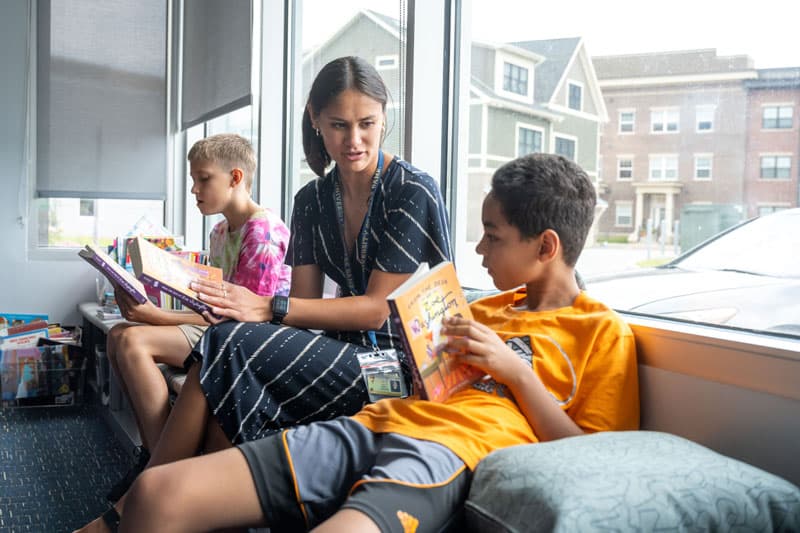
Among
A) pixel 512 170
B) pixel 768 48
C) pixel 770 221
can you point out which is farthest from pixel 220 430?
pixel 768 48

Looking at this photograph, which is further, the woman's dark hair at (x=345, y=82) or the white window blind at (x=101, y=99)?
the white window blind at (x=101, y=99)

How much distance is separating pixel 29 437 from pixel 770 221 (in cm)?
283

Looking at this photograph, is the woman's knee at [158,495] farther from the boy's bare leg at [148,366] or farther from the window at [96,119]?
the window at [96,119]

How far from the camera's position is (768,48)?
152 cm

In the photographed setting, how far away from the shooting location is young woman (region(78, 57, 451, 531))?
5.32 ft

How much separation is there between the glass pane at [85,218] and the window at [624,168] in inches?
129

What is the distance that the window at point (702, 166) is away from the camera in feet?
5.34

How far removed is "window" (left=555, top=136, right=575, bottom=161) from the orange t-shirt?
2.05 ft

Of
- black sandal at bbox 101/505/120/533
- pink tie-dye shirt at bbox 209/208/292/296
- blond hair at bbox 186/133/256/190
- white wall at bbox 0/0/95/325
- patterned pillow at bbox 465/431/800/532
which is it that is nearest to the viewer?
patterned pillow at bbox 465/431/800/532

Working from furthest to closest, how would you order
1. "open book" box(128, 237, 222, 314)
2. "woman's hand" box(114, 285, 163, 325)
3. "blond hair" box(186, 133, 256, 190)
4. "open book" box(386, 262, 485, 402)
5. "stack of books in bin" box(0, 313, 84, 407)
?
"stack of books in bin" box(0, 313, 84, 407) → "blond hair" box(186, 133, 256, 190) → "woman's hand" box(114, 285, 163, 325) → "open book" box(128, 237, 222, 314) → "open book" box(386, 262, 485, 402)

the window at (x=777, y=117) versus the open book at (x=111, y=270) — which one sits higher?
the window at (x=777, y=117)

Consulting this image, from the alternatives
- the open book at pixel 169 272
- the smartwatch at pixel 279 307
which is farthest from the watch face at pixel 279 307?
the open book at pixel 169 272

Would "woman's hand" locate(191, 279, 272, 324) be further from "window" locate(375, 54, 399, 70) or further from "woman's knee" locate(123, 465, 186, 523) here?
"window" locate(375, 54, 399, 70)

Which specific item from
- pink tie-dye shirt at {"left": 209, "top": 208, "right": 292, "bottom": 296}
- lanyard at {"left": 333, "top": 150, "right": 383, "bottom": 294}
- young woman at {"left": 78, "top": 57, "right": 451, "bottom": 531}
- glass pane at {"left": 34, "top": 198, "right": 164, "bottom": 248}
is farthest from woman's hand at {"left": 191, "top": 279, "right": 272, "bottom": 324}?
glass pane at {"left": 34, "top": 198, "right": 164, "bottom": 248}
